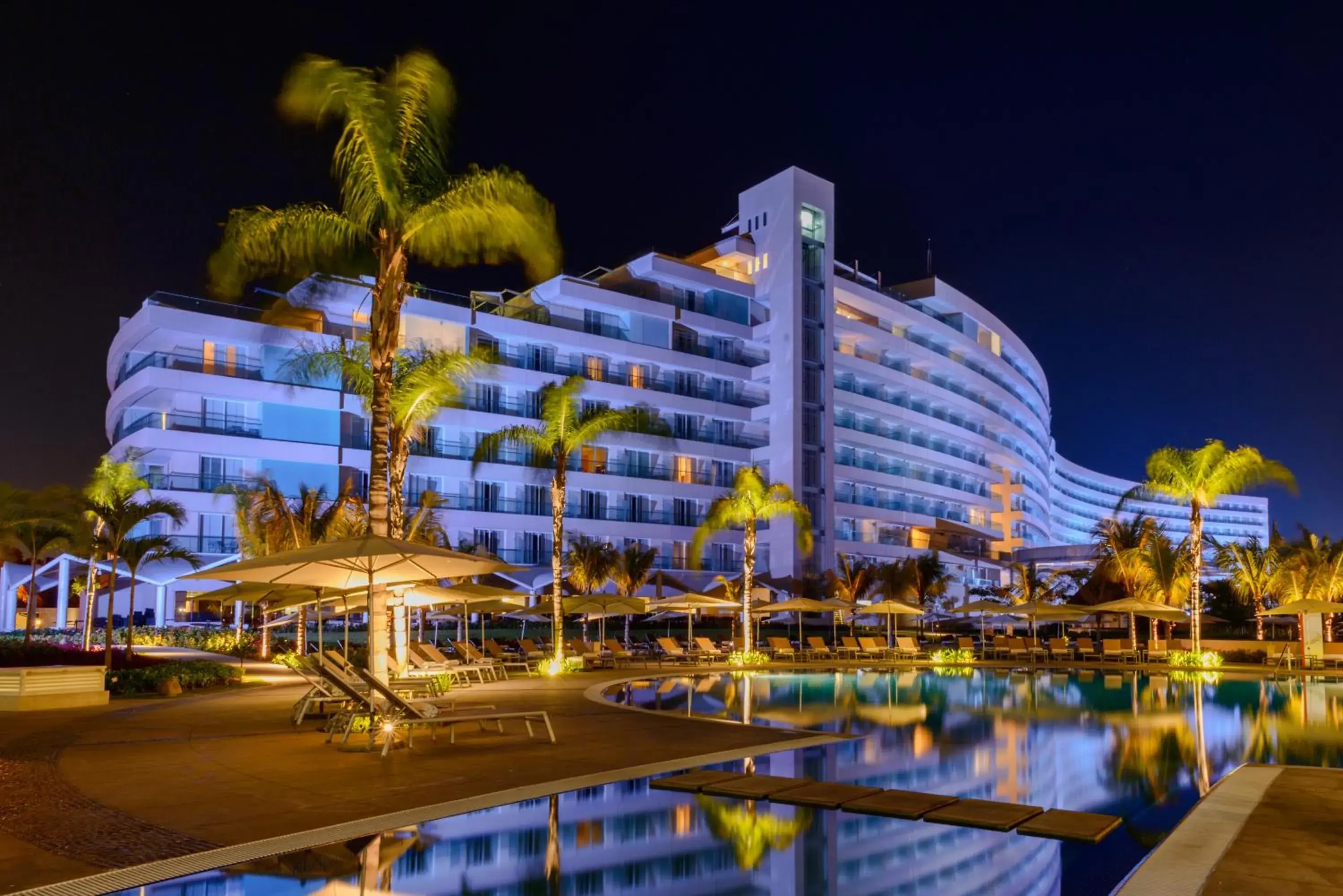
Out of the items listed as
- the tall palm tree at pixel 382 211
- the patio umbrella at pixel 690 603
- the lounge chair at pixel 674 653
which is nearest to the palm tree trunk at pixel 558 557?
the patio umbrella at pixel 690 603

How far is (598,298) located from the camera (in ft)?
191

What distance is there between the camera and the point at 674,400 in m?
61.0

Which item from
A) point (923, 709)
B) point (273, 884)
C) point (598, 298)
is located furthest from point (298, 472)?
point (273, 884)

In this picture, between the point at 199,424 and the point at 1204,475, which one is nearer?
the point at 1204,475

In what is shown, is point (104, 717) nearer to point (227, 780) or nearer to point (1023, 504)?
point (227, 780)

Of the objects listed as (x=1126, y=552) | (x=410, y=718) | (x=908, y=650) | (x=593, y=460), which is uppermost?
(x=593, y=460)

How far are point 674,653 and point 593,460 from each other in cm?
2424

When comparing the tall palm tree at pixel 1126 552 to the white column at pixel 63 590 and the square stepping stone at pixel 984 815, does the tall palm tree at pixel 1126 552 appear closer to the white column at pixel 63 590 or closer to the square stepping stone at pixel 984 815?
the square stepping stone at pixel 984 815

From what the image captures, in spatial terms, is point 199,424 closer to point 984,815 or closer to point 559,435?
point 559,435

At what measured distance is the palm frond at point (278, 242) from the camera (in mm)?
16359

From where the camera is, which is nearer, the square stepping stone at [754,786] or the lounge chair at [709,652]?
the square stepping stone at [754,786]

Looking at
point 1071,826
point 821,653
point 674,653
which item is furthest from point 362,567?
point 821,653

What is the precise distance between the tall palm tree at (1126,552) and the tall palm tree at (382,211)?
34731mm

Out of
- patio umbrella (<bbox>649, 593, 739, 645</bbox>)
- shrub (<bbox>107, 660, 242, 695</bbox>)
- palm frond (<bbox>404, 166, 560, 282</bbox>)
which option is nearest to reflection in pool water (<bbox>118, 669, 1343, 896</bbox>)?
palm frond (<bbox>404, 166, 560, 282</bbox>)
